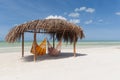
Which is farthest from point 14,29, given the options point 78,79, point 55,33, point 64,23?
point 78,79

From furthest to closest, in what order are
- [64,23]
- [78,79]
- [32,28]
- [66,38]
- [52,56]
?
[66,38] < [52,56] < [64,23] < [32,28] < [78,79]

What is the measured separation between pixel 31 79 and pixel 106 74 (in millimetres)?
1898

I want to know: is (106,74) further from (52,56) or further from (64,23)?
(52,56)

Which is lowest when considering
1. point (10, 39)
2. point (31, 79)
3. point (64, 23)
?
point (31, 79)

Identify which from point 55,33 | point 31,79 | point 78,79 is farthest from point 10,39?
point 78,79

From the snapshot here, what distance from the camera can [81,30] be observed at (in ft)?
29.0

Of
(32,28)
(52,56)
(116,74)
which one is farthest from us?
(52,56)

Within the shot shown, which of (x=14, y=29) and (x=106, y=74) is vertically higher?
(x=14, y=29)

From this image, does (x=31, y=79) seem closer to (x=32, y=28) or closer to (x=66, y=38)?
(x=32, y=28)

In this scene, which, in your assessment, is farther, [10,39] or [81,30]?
[81,30]

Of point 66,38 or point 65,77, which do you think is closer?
point 65,77

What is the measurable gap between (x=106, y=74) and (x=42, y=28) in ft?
12.3

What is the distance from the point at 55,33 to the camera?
1054cm

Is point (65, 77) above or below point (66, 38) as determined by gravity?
below
